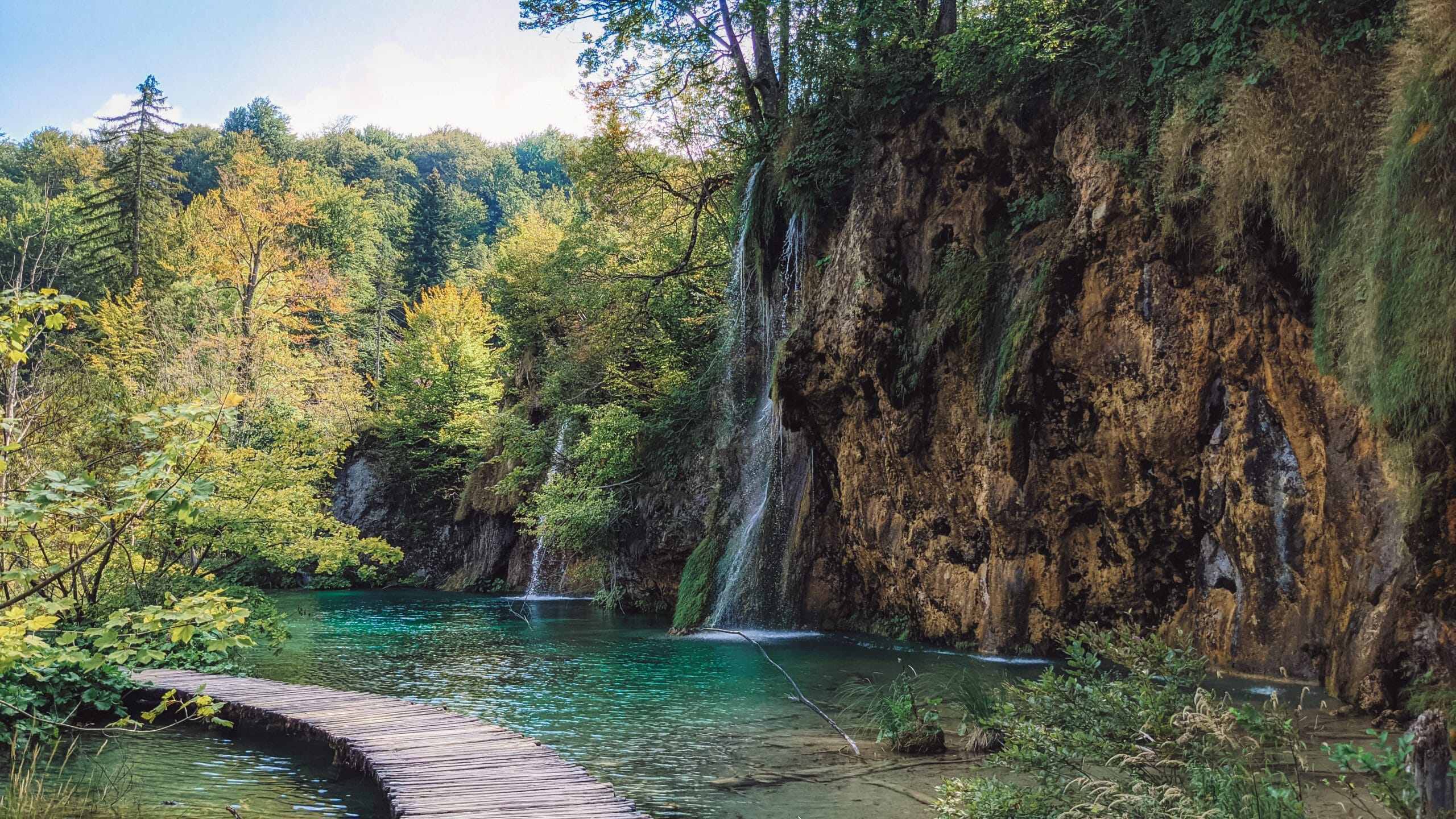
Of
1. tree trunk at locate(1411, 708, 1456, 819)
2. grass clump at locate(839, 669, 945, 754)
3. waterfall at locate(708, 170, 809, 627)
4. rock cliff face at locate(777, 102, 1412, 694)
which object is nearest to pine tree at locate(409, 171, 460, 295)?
waterfall at locate(708, 170, 809, 627)

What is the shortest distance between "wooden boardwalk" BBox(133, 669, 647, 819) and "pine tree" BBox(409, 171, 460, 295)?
4219cm

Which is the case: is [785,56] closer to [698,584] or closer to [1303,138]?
[698,584]

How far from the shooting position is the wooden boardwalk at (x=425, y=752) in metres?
5.82

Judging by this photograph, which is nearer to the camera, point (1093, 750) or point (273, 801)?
point (1093, 750)

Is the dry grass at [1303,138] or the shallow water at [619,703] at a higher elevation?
the dry grass at [1303,138]

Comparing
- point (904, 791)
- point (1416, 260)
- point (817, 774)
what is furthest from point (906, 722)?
point (1416, 260)

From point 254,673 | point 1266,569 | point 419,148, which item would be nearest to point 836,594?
point 1266,569

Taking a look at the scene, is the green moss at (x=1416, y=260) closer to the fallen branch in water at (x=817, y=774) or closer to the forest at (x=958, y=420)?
the forest at (x=958, y=420)

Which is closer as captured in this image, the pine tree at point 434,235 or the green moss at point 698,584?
the green moss at point 698,584

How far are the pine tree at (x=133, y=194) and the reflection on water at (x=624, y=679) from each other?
23.1 m

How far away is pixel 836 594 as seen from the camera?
1644 centimetres

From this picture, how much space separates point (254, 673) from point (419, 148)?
247ft

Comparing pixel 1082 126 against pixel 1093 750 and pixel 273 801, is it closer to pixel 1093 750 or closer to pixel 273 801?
pixel 1093 750

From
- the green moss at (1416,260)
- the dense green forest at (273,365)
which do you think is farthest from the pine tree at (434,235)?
the green moss at (1416,260)
